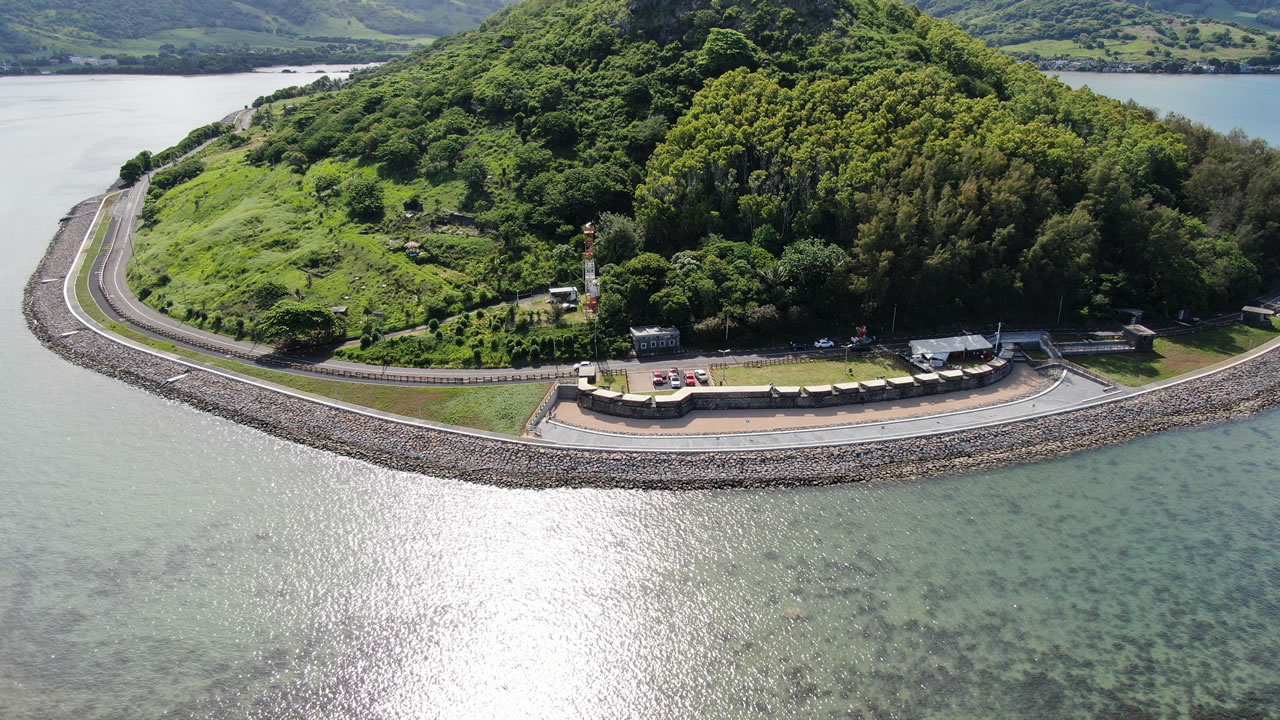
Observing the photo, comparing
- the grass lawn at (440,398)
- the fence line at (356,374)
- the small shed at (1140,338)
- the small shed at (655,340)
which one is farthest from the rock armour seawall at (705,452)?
the small shed at (655,340)

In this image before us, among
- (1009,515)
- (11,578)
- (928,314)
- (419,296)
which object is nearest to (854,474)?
(1009,515)

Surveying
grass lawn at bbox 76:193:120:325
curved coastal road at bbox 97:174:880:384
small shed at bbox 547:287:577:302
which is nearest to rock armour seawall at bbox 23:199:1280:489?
curved coastal road at bbox 97:174:880:384

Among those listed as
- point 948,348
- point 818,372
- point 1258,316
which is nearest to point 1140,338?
point 1258,316

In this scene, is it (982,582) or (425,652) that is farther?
(982,582)

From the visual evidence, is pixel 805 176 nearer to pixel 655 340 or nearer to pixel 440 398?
pixel 655 340

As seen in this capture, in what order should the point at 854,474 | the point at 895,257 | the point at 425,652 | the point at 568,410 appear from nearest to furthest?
the point at 425,652, the point at 854,474, the point at 568,410, the point at 895,257

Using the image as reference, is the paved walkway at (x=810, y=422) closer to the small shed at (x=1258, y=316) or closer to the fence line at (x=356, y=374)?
the fence line at (x=356, y=374)

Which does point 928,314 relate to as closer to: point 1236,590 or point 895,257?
point 895,257
